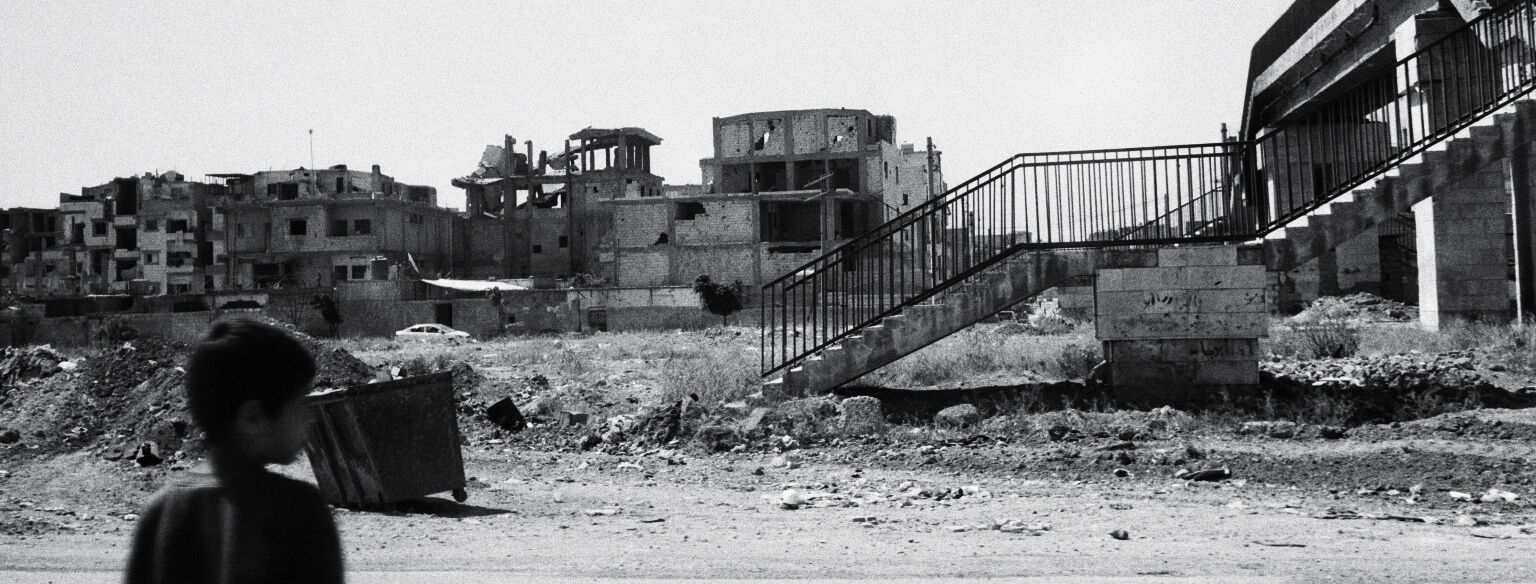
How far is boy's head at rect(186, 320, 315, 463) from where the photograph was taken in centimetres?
251

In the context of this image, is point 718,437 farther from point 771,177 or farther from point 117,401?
point 771,177

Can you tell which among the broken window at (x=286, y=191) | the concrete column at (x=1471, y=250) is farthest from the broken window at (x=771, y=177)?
the concrete column at (x=1471, y=250)

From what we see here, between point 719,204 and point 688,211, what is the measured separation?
2224 millimetres

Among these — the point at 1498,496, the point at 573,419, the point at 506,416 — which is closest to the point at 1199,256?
the point at 1498,496

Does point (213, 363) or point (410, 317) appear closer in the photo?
point (213, 363)

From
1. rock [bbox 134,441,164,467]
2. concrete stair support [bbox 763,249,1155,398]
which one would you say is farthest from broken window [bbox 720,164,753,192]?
rock [bbox 134,441,164,467]

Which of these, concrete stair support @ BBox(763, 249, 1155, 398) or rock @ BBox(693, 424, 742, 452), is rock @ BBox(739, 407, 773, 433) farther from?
concrete stair support @ BBox(763, 249, 1155, 398)

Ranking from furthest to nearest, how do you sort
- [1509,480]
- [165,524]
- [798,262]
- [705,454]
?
[798,262]
[705,454]
[1509,480]
[165,524]

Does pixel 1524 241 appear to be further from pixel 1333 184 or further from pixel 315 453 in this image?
pixel 315 453

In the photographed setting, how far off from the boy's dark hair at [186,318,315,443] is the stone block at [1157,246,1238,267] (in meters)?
11.6

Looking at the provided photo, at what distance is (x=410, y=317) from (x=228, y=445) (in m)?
56.7

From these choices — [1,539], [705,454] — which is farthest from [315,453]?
[705,454]

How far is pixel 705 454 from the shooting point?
11.6m

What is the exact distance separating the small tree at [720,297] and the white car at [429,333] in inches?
492
